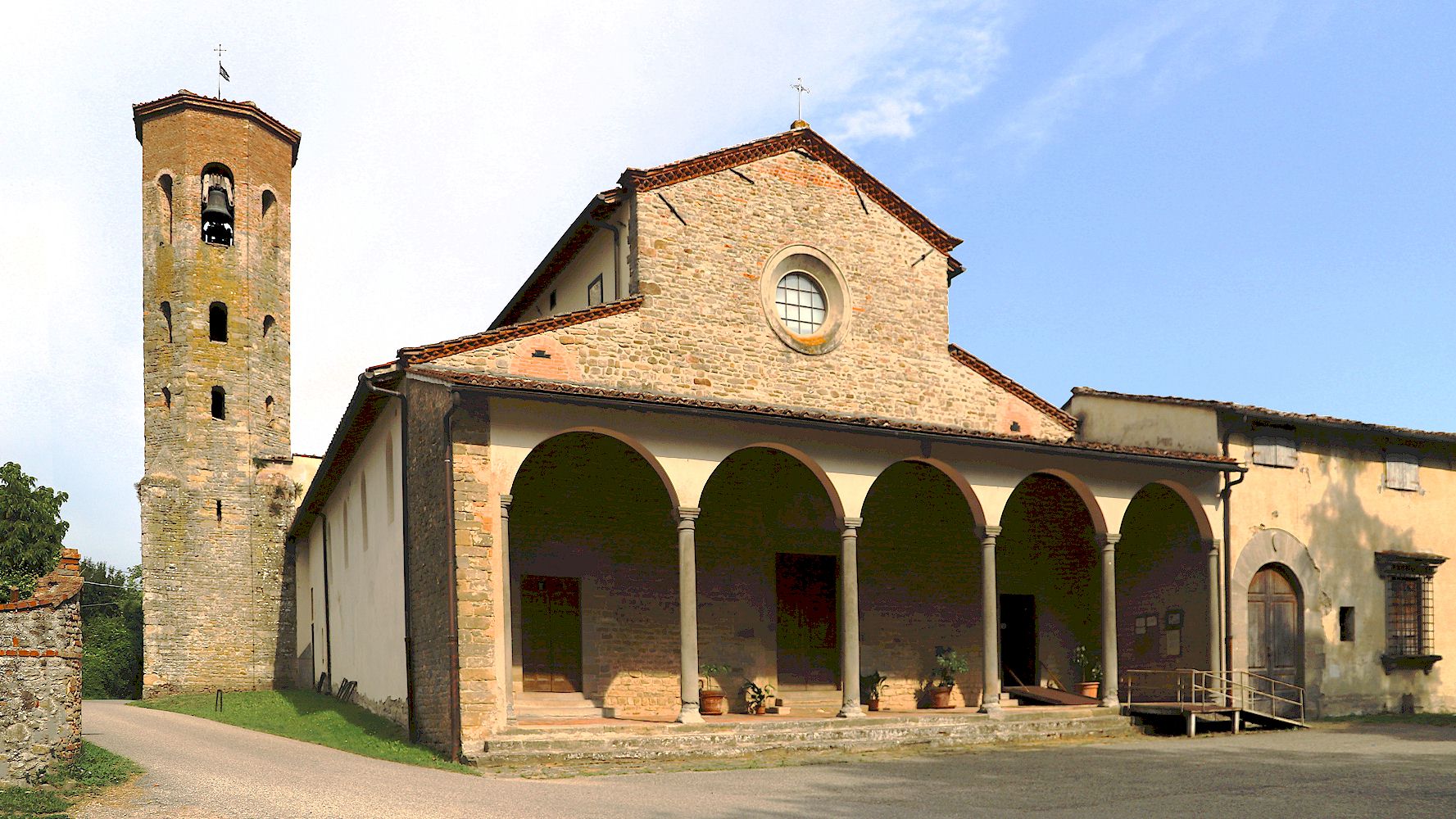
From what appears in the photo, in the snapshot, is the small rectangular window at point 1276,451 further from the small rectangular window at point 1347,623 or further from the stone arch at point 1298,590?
the small rectangular window at point 1347,623

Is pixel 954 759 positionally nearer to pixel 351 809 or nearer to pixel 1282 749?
pixel 1282 749

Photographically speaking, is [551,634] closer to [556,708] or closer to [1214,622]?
[556,708]

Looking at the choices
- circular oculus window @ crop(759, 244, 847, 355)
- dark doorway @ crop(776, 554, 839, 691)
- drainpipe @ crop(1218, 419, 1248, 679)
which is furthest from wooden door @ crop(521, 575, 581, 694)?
drainpipe @ crop(1218, 419, 1248, 679)

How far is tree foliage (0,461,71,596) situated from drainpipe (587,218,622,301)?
99.4ft

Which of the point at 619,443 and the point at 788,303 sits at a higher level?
the point at 788,303

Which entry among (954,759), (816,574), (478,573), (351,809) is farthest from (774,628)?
(351,809)

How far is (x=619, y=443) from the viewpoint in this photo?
19.9m

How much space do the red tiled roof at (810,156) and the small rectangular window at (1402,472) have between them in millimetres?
9466

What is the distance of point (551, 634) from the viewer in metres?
19.1

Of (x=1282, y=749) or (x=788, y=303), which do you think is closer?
(x=1282, y=749)

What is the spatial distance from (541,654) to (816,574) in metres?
5.35

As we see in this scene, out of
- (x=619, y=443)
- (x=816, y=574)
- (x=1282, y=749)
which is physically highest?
(x=619, y=443)

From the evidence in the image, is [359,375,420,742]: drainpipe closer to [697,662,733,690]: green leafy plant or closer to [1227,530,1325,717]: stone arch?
[697,662,733,690]: green leafy plant

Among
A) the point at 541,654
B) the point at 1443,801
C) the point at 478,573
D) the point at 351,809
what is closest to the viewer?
the point at 351,809
